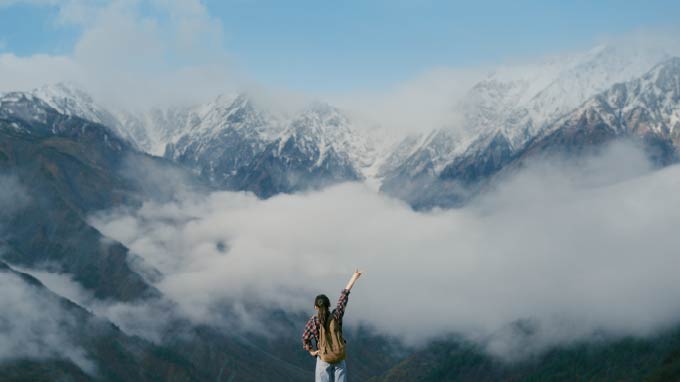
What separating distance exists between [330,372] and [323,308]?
231cm

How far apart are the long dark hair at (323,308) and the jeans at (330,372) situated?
4.29 feet

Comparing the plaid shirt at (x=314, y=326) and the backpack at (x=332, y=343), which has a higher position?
the plaid shirt at (x=314, y=326)

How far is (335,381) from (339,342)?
1381 millimetres

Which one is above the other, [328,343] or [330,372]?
[328,343]

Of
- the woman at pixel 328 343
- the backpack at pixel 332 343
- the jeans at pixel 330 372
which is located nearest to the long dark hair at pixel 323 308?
the woman at pixel 328 343

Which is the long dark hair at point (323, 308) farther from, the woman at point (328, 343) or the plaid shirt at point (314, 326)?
the plaid shirt at point (314, 326)

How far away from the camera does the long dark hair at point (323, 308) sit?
23312 millimetres

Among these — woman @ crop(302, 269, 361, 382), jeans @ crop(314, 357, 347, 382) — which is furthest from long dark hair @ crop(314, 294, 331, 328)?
jeans @ crop(314, 357, 347, 382)

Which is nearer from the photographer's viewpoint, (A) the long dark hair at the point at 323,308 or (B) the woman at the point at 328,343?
(A) the long dark hair at the point at 323,308

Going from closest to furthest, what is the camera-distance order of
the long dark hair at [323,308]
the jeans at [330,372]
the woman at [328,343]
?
the long dark hair at [323,308] < the woman at [328,343] < the jeans at [330,372]

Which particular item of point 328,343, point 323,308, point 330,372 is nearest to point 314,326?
point 328,343

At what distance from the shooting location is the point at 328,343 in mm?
24031

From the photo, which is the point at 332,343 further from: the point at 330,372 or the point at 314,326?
the point at 330,372

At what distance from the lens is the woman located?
78.3 feet
